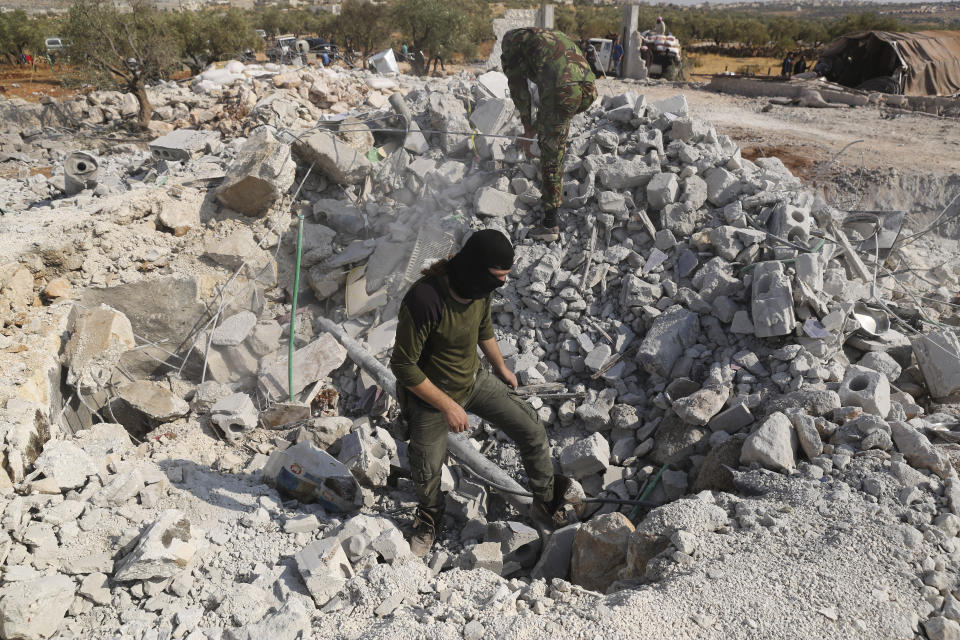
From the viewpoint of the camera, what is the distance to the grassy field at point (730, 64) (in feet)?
75.7

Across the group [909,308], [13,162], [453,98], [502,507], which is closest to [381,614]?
[502,507]

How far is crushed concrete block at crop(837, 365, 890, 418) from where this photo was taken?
3.10m

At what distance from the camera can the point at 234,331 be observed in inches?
191

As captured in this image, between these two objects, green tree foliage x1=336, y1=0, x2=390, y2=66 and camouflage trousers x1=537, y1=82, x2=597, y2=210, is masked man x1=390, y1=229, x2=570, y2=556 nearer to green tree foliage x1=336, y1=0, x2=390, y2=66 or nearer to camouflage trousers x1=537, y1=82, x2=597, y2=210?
camouflage trousers x1=537, y1=82, x2=597, y2=210

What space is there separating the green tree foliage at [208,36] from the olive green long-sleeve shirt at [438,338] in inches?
734

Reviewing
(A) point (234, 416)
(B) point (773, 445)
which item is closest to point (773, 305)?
(B) point (773, 445)

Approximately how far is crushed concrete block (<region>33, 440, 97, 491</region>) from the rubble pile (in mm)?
17

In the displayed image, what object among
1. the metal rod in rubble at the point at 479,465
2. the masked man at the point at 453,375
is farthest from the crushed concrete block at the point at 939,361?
the metal rod in rubble at the point at 479,465

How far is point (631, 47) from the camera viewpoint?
1680 centimetres

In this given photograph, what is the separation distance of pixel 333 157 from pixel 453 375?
12.9ft

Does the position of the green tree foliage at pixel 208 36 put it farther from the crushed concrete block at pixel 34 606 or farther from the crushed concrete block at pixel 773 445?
the crushed concrete block at pixel 773 445

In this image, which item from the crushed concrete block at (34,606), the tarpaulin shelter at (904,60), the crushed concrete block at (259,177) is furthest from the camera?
the tarpaulin shelter at (904,60)

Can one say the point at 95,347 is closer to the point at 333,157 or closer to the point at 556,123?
the point at 333,157

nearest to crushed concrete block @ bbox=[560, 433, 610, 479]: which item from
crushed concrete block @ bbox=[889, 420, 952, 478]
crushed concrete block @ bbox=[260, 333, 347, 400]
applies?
crushed concrete block @ bbox=[889, 420, 952, 478]
